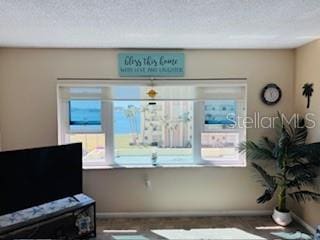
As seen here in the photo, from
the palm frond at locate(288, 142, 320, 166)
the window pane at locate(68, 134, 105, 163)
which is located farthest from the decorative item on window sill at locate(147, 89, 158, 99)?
the palm frond at locate(288, 142, 320, 166)

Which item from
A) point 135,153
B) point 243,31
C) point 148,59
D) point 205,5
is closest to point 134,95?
point 148,59

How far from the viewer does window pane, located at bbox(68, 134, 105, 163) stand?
3703 mm

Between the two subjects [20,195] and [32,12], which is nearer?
[32,12]

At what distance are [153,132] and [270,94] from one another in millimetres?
1558

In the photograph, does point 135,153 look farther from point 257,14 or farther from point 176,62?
point 257,14

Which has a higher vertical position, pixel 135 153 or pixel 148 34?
pixel 148 34

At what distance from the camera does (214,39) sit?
3059 millimetres

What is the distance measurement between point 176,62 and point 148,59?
13.6 inches

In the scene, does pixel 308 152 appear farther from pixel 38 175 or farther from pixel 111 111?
pixel 38 175

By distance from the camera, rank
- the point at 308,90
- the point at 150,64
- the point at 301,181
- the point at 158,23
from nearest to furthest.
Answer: the point at 158,23 < the point at 301,181 < the point at 308,90 < the point at 150,64

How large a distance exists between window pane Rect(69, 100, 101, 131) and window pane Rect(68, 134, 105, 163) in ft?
0.32

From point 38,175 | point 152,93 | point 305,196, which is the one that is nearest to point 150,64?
point 152,93

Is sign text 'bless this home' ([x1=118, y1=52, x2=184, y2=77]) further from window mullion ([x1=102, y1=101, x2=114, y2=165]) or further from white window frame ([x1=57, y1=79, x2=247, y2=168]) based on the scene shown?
window mullion ([x1=102, y1=101, x2=114, y2=165])

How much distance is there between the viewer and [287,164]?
3.30 m
